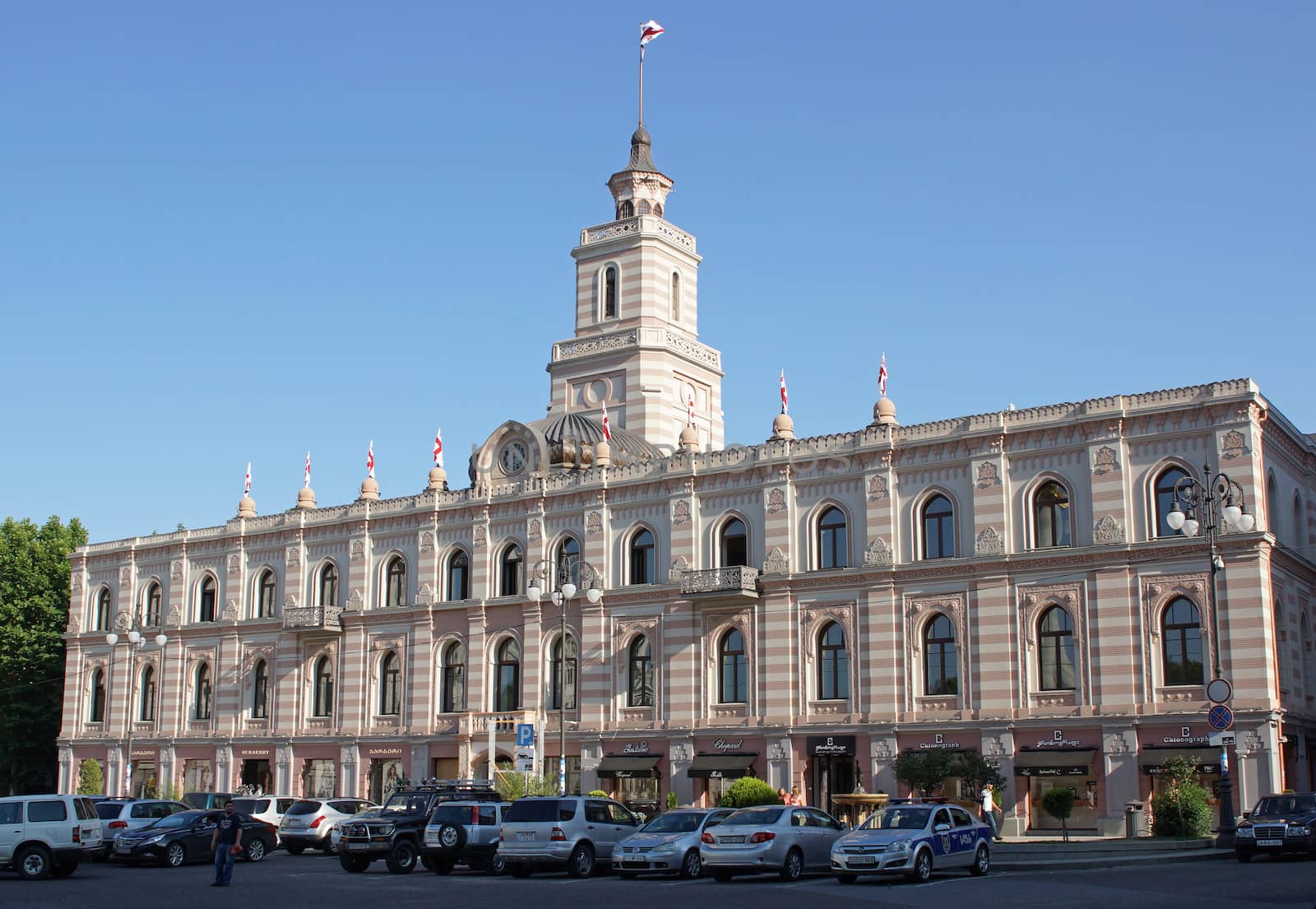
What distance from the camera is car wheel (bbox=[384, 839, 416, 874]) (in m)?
33.5

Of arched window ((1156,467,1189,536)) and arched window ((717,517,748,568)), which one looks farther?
arched window ((717,517,748,568))

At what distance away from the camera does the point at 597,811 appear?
33406 millimetres

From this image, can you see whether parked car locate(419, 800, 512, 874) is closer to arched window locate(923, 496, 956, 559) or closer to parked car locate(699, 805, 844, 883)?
parked car locate(699, 805, 844, 883)

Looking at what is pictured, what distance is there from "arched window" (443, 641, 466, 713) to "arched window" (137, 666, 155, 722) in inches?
691

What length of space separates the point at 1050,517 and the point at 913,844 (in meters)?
18.8

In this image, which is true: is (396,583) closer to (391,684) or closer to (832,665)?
(391,684)

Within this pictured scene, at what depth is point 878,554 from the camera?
46.7m

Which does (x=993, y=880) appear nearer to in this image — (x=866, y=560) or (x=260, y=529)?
(x=866, y=560)

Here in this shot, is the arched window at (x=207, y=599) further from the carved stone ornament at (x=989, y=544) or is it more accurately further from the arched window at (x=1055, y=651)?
the arched window at (x=1055, y=651)

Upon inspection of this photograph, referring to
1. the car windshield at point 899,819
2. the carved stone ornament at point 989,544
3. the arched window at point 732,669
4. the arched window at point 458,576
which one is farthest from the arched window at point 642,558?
the car windshield at point 899,819

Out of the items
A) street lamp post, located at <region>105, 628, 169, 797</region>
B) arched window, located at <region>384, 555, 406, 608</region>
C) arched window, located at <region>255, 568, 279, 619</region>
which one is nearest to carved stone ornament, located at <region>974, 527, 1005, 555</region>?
arched window, located at <region>384, 555, 406, 608</region>

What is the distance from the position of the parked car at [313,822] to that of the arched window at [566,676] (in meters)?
12.2

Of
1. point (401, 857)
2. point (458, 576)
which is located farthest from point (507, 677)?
point (401, 857)

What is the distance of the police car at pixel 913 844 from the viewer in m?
27.7
